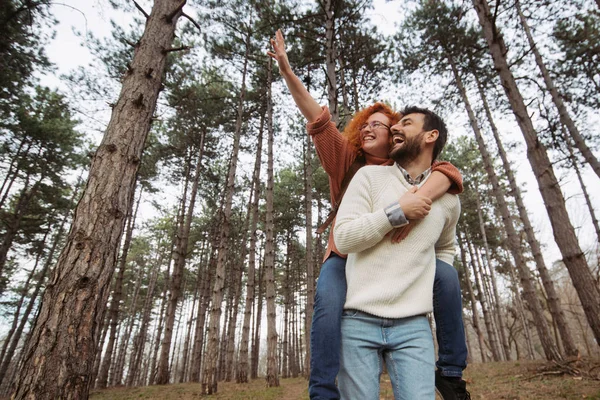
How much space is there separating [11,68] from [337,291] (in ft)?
40.8

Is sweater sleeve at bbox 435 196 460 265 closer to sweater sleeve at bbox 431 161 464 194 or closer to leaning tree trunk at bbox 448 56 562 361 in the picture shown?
sweater sleeve at bbox 431 161 464 194

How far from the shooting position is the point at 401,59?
9.72 m

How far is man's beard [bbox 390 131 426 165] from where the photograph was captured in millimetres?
1601


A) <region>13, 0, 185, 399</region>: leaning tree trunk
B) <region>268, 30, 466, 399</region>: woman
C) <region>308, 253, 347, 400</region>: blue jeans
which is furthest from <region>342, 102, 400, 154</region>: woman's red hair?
<region>13, 0, 185, 399</region>: leaning tree trunk

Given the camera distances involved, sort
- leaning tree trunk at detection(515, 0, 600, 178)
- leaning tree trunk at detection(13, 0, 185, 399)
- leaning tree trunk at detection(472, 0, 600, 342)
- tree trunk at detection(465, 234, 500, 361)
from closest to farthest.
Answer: leaning tree trunk at detection(13, 0, 185, 399) < leaning tree trunk at detection(472, 0, 600, 342) < leaning tree trunk at detection(515, 0, 600, 178) < tree trunk at detection(465, 234, 500, 361)

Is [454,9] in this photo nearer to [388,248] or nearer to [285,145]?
[285,145]

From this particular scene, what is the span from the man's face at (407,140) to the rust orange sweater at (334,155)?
12 centimetres

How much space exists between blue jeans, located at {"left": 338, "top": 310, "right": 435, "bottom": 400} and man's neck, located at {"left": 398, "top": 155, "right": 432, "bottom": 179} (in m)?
0.73

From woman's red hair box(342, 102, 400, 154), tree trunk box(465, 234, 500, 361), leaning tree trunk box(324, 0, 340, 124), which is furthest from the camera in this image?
tree trunk box(465, 234, 500, 361)

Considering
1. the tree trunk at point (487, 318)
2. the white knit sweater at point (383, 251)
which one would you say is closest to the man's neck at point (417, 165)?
the white knit sweater at point (383, 251)

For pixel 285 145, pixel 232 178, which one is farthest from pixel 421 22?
pixel 232 178

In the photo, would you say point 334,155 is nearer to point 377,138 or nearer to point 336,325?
point 377,138

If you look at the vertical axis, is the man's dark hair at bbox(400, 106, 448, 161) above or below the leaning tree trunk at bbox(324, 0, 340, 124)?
below

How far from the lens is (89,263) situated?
8.52 ft
